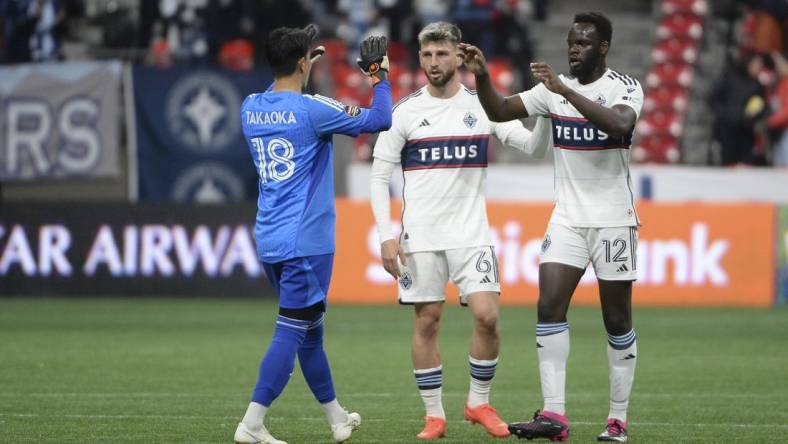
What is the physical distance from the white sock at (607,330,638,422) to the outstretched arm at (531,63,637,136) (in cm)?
123

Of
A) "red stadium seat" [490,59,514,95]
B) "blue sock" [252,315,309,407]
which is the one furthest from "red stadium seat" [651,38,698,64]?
"blue sock" [252,315,309,407]

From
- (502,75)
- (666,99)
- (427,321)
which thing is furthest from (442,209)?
(666,99)

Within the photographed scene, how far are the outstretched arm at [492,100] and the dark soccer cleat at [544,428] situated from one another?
1.67m

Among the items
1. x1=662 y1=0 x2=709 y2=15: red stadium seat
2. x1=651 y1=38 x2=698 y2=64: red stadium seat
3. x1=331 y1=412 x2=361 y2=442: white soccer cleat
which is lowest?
x1=331 y1=412 x2=361 y2=442: white soccer cleat

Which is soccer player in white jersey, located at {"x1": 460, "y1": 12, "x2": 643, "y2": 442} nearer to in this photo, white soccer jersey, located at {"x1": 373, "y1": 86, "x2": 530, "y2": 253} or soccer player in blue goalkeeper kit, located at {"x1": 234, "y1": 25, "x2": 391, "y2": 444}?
white soccer jersey, located at {"x1": 373, "y1": 86, "x2": 530, "y2": 253}

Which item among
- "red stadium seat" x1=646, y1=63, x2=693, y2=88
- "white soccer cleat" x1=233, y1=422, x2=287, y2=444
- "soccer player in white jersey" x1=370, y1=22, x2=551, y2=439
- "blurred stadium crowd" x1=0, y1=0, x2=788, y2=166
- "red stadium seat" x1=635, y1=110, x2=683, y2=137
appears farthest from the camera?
"red stadium seat" x1=646, y1=63, x2=693, y2=88

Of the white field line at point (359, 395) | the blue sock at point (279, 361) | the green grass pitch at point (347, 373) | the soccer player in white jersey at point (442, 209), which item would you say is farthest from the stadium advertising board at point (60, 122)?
the blue sock at point (279, 361)

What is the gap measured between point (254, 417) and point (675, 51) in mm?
18175

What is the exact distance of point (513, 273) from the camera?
61.0ft

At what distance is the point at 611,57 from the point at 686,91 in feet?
6.11

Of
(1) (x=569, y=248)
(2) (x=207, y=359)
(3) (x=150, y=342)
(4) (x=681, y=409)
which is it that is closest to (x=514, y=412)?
(4) (x=681, y=409)

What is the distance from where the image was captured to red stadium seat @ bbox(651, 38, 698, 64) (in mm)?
24359

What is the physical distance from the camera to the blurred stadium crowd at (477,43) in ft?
69.6

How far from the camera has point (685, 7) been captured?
25047 mm
